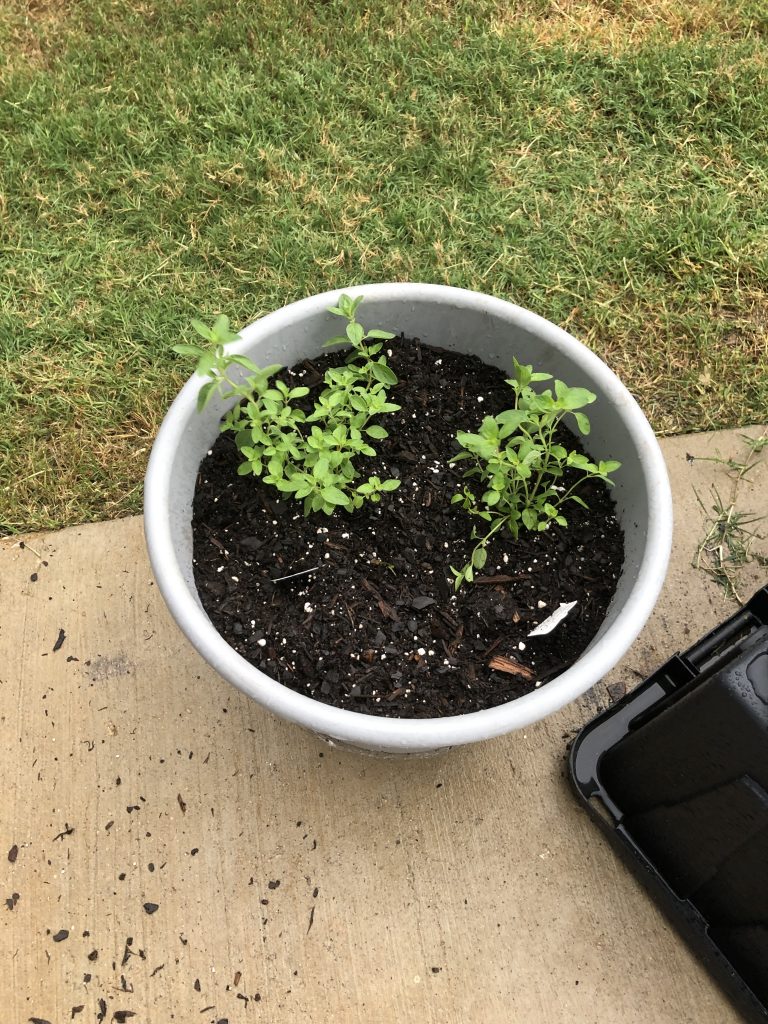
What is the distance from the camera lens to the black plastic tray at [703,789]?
1173 millimetres

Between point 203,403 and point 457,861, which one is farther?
point 457,861

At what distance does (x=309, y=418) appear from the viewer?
1.36m

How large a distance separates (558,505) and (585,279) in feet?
3.25

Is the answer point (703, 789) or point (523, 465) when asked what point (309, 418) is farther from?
point (703, 789)

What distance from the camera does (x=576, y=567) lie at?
1422 mm

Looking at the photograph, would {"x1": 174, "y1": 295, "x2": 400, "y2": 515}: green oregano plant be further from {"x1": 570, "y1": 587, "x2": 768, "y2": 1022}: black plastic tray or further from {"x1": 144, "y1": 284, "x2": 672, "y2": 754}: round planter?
{"x1": 570, "y1": 587, "x2": 768, "y2": 1022}: black plastic tray

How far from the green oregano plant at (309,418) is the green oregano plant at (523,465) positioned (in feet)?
0.57

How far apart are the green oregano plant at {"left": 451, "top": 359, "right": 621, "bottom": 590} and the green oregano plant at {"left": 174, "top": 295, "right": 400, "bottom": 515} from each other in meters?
0.17

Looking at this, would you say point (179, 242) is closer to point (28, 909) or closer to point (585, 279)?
point (585, 279)

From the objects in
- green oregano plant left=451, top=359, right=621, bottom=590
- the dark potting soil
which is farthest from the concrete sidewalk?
green oregano plant left=451, top=359, right=621, bottom=590

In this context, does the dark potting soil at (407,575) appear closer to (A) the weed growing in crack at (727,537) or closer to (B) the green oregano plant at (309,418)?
(B) the green oregano plant at (309,418)

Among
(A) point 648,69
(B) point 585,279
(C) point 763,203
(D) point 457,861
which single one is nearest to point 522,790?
(D) point 457,861

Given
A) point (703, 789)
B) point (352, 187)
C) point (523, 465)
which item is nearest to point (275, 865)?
point (703, 789)

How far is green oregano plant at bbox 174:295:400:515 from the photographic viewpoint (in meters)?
1.29
